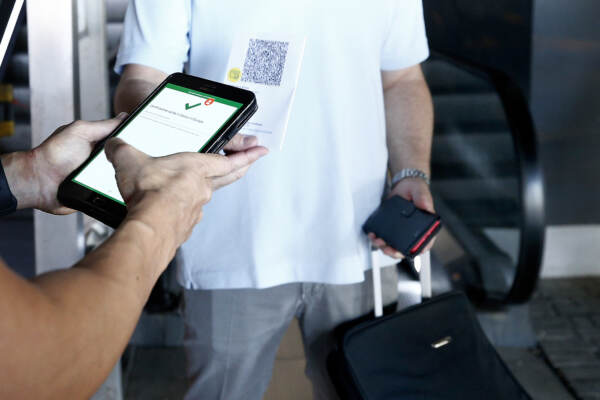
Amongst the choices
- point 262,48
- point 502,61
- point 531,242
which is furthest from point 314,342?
point 502,61

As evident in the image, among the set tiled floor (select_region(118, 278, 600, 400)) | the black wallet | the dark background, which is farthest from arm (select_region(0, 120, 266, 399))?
the dark background

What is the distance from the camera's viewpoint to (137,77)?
48.4 inches

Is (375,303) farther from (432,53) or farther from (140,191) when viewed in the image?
(432,53)

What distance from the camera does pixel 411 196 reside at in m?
1.44

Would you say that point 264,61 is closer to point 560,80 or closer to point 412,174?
point 412,174

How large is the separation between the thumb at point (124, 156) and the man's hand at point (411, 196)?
718mm

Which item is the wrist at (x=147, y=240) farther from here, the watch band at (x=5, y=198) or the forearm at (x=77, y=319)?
the watch band at (x=5, y=198)

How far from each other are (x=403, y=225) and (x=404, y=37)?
45cm

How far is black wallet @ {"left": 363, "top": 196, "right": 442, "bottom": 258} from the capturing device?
1.33 metres

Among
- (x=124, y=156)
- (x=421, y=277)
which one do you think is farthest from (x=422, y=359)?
(x=124, y=156)

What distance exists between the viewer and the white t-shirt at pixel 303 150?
1245 mm

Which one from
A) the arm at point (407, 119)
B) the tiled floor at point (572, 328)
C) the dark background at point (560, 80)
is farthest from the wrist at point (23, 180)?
the dark background at point (560, 80)

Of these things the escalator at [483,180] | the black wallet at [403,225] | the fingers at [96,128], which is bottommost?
the escalator at [483,180]

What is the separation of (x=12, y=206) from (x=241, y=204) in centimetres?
51
